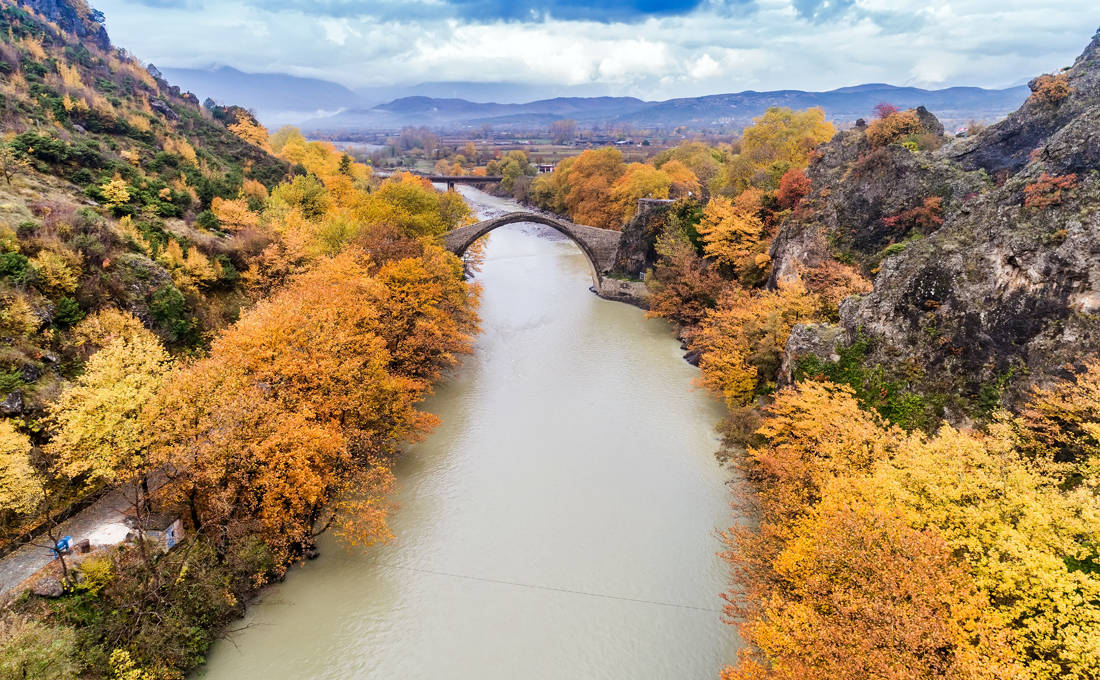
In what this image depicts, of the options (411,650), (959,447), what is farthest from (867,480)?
(411,650)

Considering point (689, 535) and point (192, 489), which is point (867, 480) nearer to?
point (689, 535)

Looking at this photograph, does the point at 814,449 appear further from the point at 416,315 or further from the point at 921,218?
the point at 416,315

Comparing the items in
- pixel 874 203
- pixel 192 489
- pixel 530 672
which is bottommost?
pixel 530 672

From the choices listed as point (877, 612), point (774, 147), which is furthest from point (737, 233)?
point (877, 612)

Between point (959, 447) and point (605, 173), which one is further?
point (605, 173)

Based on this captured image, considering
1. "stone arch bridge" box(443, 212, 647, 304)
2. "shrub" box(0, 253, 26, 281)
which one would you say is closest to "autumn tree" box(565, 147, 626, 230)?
"stone arch bridge" box(443, 212, 647, 304)

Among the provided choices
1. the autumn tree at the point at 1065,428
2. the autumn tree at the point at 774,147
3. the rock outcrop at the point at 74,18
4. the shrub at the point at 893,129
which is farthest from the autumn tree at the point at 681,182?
the rock outcrop at the point at 74,18

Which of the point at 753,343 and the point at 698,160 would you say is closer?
the point at 753,343

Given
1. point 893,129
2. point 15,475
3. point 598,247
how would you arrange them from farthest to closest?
point 598,247
point 893,129
point 15,475
